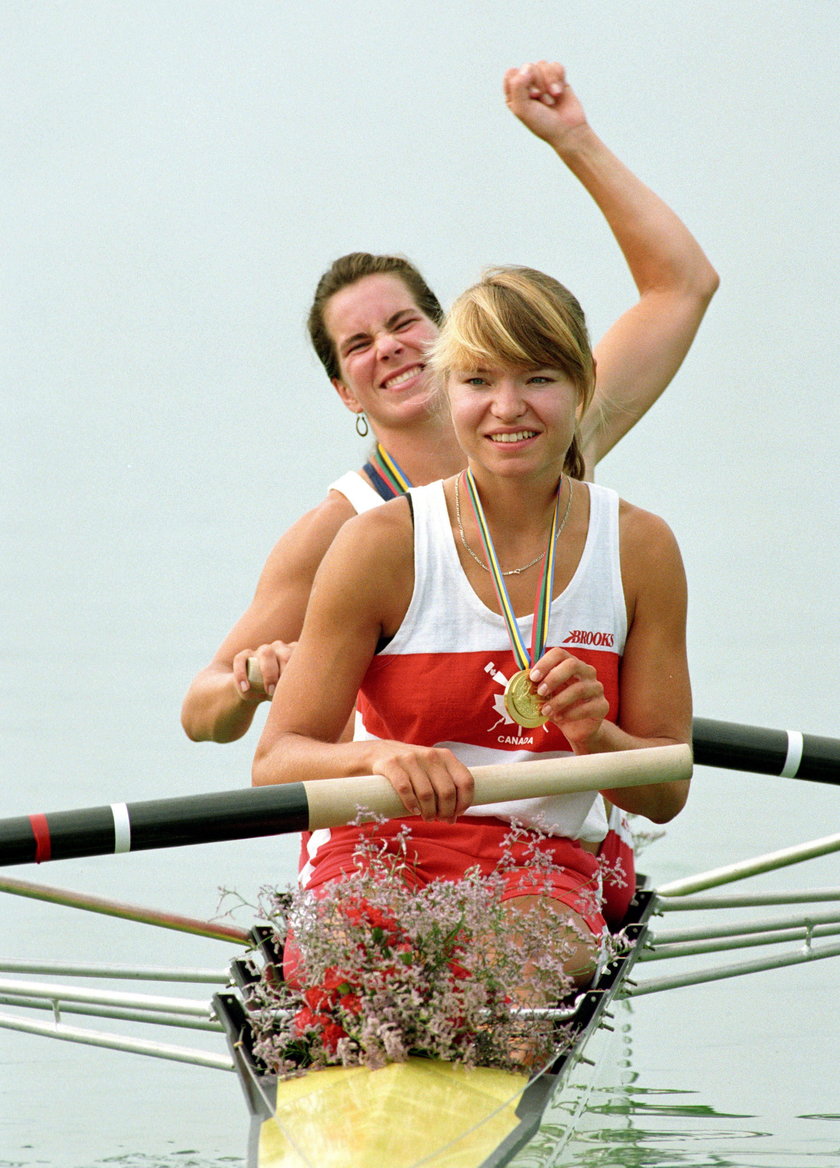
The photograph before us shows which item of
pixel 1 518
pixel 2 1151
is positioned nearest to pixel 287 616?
pixel 2 1151

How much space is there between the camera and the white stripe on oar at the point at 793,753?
256cm

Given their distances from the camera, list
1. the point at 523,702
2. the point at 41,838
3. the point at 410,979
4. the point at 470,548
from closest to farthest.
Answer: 1. the point at 410,979
2. the point at 41,838
3. the point at 523,702
4. the point at 470,548

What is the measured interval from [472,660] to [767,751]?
0.57 meters

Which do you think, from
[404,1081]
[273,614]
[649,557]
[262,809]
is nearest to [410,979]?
[404,1081]

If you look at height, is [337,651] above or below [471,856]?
above

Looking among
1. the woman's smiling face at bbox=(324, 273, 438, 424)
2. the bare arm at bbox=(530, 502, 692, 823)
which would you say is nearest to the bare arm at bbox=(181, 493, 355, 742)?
the woman's smiling face at bbox=(324, 273, 438, 424)

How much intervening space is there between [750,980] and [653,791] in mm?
3316

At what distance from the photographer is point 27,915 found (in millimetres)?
6152

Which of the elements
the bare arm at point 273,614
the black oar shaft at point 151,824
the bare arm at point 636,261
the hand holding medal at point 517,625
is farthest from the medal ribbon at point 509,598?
the bare arm at point 636,261

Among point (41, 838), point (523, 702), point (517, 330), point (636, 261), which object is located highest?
point (636, 261)

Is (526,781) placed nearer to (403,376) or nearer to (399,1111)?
(399,1111)

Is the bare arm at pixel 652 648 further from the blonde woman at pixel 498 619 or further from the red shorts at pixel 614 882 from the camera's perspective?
the red shorts at pixel 614 882

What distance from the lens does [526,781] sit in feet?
6.91

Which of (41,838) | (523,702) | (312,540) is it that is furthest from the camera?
(312,540)
